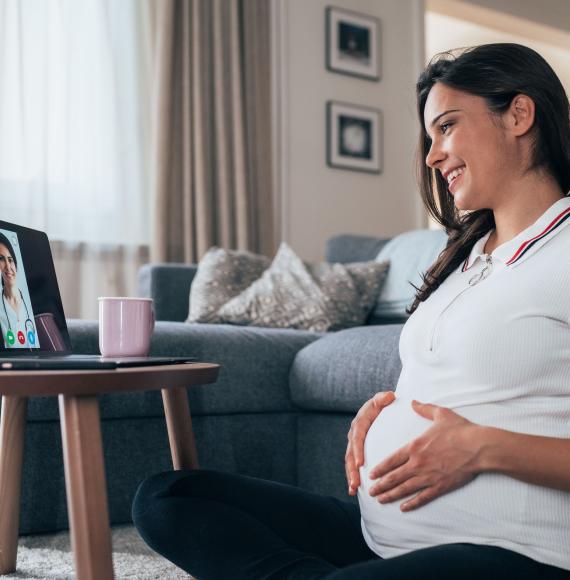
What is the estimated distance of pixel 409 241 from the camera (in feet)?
9.48

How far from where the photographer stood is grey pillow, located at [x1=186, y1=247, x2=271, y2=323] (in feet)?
8.82

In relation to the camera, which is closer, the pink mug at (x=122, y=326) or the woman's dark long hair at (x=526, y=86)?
the woman's dark long hair at (x=526, y=86)

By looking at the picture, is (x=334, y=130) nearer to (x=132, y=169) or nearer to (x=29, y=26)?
(x=132, y=169)

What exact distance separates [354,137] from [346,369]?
251 cm

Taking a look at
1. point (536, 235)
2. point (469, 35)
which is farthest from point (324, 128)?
point (536, 235)

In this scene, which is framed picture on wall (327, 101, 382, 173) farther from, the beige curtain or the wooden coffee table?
the wooden coffee table

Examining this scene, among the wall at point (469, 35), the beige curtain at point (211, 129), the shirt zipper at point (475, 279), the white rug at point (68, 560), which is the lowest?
the white rug at point (68, 560)

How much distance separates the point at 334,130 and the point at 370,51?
0.52 meters

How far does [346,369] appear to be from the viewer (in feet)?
6.31

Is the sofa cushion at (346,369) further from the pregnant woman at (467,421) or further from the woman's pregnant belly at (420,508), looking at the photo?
the woman's pregnant belly at (420,508)

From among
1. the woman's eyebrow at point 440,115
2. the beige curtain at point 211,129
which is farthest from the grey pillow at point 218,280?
the woman's eyebrow at point 440,115

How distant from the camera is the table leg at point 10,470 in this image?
1454 mm

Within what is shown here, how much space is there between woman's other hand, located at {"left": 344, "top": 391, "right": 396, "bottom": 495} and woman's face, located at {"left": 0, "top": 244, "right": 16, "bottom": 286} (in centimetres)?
53

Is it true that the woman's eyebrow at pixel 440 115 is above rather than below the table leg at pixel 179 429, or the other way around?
above
